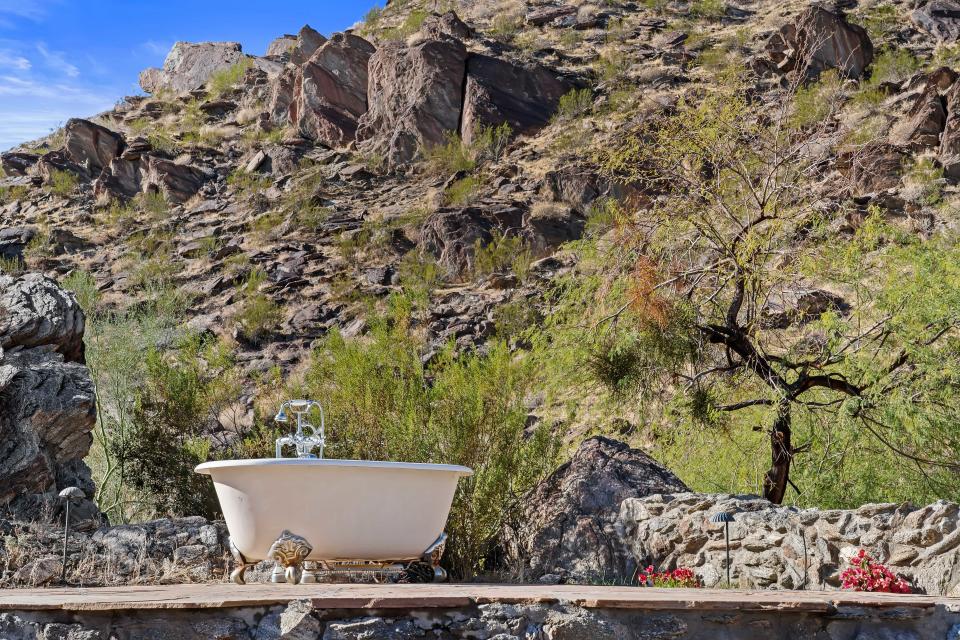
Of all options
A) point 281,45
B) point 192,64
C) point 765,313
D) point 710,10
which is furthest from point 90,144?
point 765,313

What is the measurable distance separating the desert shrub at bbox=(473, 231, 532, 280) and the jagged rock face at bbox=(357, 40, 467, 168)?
6982mm

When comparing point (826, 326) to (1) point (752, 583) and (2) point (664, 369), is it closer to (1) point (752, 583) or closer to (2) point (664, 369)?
(2) point (664, 369)

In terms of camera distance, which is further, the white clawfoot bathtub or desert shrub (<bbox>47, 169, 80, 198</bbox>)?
desert shrub (<bbox>47, 169, 80, 198</bbox>)

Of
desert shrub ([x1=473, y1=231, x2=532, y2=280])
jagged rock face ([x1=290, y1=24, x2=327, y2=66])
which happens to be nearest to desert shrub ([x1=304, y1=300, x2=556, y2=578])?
desert shrub ([x1=473, y1=231, x2=532, y2=280])

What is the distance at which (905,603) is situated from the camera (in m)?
3.83

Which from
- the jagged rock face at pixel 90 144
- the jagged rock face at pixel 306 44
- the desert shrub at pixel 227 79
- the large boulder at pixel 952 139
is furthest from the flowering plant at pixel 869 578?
the desert shrub at pixel 227 79

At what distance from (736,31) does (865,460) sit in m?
25.4

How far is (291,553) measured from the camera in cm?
488

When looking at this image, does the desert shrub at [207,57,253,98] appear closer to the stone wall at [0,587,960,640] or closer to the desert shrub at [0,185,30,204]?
the desert shrub at [0,185,30,204]

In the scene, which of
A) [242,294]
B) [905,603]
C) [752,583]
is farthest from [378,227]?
[905,603]

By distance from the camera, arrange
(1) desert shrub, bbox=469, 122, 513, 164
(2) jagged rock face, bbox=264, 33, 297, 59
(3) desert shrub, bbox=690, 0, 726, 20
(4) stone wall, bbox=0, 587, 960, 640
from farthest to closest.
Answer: (2) jagged rock face, bbox=264, 33, 297, 59
(3) desert shrub, bbox=690, 0, 726, 20
(1) desert shrub, bbox=469, 122, 513, 164
(4) stone wall, bbox=0, 587, 960, 640

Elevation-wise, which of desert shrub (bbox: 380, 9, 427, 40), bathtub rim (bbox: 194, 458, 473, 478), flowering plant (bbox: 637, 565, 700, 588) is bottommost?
flowering plant (bbox: 637, 565, 700, 588)

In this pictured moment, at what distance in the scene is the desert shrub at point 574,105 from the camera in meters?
28.7

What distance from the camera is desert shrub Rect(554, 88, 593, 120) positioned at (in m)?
28.7
